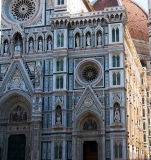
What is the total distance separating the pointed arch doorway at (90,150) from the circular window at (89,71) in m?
4.77

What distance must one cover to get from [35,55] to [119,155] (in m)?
10.7

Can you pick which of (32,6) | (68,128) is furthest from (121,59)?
(32,6)

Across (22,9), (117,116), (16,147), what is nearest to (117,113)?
(117,116)

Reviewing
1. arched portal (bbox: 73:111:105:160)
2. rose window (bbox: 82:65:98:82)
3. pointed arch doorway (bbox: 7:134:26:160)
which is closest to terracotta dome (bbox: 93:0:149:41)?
rose window (bbox: 82:65:98:82)

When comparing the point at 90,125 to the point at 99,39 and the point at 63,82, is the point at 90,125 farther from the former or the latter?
the point at 99,39

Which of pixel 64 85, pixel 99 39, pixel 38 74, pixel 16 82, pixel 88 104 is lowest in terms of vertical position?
pixel 88 104

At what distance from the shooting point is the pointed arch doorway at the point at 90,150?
2953 centimetres

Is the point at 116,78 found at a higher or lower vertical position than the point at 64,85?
higher

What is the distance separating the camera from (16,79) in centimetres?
3177

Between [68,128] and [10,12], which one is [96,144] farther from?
[10,12]

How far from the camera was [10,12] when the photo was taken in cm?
3403

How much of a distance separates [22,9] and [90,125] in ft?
39.3

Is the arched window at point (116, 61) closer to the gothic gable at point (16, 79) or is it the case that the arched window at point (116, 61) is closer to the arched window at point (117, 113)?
the arched window at point (117, 113)

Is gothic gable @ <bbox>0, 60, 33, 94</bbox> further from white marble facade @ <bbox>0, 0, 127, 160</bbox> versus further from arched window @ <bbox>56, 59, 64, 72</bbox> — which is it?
arched window @ <bbox>56, 59, 64, 72</bbox>
